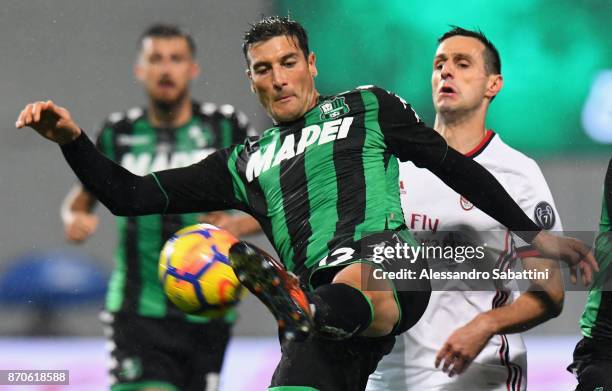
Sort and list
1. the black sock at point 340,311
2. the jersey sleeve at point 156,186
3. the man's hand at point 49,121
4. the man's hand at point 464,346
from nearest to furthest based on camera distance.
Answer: the black sock at point 340,311 < the man's hand at point 49,121 < the jersey sleeve at point 156,186 < the man's hand at point 464,346

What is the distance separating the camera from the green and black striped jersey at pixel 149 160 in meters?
5.72

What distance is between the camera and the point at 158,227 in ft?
18.8

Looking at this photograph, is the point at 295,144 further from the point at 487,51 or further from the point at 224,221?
the point at 224,221

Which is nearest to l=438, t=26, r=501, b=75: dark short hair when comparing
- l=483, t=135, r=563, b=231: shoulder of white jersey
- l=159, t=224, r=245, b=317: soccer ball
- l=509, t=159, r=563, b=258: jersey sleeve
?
l=483, t=135, r=563, b=231: shoulder of white jersey

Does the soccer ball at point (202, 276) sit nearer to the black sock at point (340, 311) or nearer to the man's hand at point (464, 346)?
the black sock at point (340, 311)

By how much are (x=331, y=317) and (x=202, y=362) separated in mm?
2450

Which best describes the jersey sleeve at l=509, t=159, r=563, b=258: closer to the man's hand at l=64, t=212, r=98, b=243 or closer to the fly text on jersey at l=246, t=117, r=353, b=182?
the fly text on jersey at l=246, t=117, r=353, b=182

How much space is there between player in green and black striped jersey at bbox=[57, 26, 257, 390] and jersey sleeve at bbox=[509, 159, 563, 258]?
151 cm

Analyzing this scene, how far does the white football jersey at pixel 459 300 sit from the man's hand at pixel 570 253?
0.44 m

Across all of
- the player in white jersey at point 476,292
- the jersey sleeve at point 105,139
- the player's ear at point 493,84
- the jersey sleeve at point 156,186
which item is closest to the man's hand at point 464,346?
the player in white jersey at point 476,292

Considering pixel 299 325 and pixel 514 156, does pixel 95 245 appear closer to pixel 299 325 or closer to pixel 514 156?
pixel 514 156

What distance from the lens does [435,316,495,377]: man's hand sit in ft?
13.9

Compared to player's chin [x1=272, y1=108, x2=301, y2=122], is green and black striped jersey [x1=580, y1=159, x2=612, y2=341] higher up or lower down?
lower down

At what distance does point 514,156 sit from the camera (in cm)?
472
